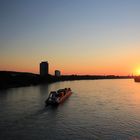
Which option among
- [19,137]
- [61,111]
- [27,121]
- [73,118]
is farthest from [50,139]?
[61,111]

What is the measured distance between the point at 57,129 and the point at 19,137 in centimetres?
584

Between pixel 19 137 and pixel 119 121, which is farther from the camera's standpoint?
pixel 119 121

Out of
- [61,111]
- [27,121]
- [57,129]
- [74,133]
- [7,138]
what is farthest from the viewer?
[61,111]

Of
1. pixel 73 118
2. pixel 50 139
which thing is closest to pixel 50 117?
pixel 73 118

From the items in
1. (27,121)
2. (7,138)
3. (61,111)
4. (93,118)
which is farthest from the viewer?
(61,111)

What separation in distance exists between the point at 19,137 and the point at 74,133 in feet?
20.8

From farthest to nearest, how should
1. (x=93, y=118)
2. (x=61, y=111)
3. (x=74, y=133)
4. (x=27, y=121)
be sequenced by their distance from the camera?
(x=61, y=111), (x=93, y=118), (x=27, y=121), (x=74, y=133)

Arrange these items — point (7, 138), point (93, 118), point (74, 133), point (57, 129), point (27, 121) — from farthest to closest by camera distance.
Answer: point (93, 118) → point (27, 121) → point (57, 129) → point (74, 133) → point (7, 138)

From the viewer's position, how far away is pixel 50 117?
139 feet

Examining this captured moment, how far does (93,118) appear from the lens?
41.2m

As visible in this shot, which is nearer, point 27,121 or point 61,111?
point 27,121

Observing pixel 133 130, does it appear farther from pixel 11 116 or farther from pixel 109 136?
pixel 11 116

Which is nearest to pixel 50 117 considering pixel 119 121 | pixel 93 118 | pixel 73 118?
pixel 73 118

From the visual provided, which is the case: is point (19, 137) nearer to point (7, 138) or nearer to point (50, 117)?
point (7, 138)
